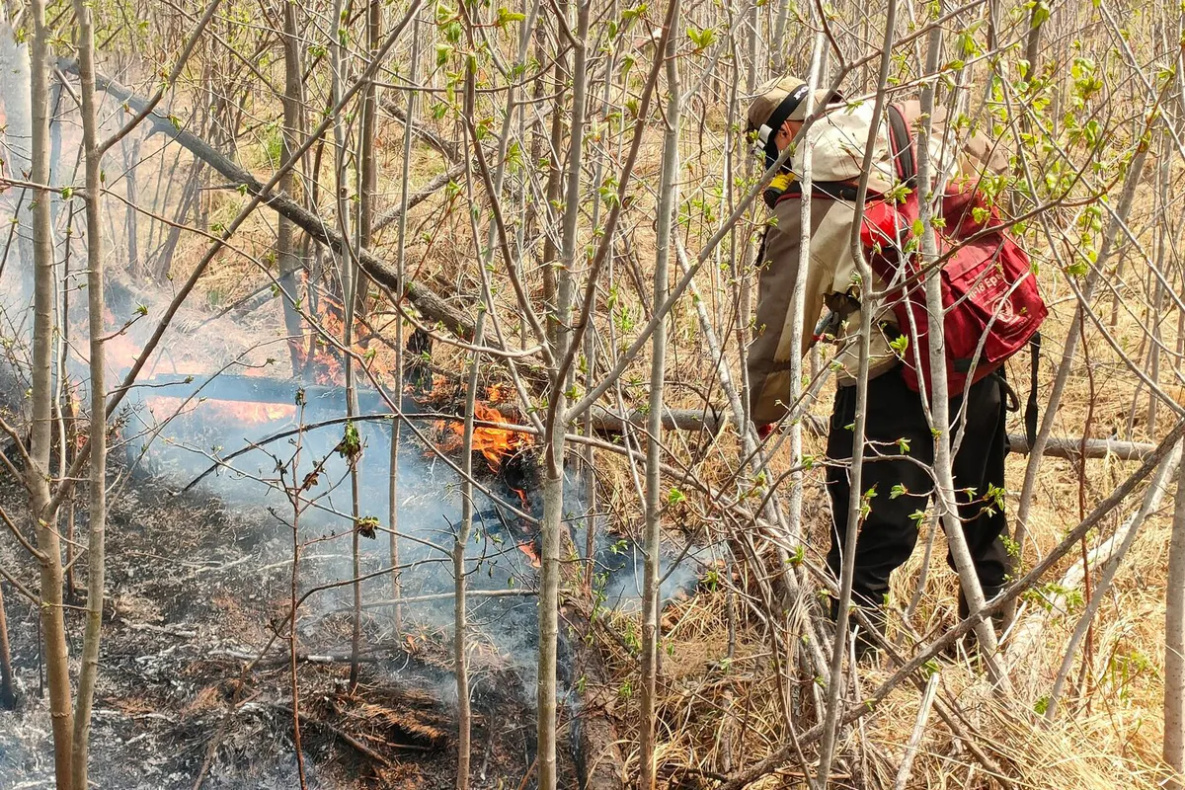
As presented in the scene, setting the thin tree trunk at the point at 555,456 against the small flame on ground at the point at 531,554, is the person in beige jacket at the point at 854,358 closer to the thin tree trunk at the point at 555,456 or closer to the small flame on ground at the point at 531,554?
the thin tree trunk at the point at 555,456

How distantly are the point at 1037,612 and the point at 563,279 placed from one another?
7.91 feet

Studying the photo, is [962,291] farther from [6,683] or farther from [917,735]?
[6,683]

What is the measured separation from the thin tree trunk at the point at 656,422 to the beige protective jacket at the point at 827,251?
0.65 meters

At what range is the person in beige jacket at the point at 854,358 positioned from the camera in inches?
111

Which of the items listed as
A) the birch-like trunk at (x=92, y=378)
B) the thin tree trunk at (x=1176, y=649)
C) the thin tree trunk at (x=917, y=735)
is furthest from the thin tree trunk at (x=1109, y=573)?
the birch-like trunk at (x=92, y=378)

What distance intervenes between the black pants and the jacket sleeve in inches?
9.6

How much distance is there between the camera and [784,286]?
2.97 m

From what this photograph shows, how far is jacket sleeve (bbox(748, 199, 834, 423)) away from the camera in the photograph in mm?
2922

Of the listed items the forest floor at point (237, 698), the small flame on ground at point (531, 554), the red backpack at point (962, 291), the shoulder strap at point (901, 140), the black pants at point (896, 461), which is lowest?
the forest floor at point (237, 698)

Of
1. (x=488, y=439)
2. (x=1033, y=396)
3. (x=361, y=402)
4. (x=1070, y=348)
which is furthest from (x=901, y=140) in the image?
(x=361, y=402)

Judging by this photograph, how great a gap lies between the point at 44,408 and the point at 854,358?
2154 mm

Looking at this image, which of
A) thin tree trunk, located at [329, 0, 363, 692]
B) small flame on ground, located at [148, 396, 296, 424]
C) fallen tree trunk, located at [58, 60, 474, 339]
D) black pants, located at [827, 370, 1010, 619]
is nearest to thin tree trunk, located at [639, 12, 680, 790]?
thin tree trunk, located at [329, 0, 363, 692]

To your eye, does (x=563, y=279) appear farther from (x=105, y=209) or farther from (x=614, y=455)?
(x=105, y=209)

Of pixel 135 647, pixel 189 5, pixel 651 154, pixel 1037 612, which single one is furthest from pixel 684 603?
pixel 189 5
